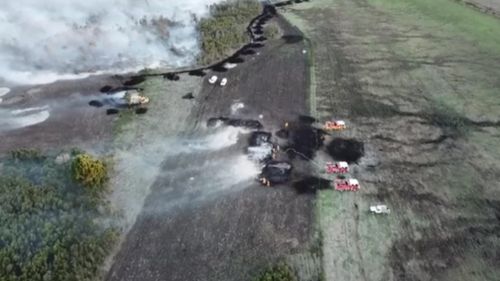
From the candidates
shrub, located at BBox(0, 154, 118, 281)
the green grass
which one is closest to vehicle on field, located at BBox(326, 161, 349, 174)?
shrub, located at BBox(0, 154, 118, 281)

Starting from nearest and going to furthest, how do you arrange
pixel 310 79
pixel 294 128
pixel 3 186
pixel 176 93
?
pixel 3 186
pixel 294 128
pixel 176 93
pixel 310 79

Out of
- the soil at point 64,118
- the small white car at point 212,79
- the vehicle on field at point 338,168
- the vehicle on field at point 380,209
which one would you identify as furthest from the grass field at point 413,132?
the soil at point 64,118

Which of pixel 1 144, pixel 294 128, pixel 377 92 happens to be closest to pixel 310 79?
pixel 377 92

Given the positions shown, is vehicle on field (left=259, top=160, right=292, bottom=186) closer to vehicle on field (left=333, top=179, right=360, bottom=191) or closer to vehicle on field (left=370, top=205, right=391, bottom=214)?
vehicle on field (left=333, top=179, right=360, bottom=191)

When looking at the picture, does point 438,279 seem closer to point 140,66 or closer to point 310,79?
point 310,79

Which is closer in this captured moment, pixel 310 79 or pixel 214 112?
pixel 214 112

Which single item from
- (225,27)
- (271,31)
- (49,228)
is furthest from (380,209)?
(225,27)
